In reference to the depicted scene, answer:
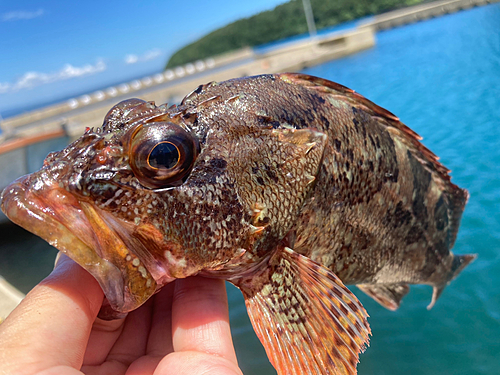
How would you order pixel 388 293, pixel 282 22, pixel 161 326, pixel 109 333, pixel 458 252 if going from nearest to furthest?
pixel 109 333, pixel 161 326, pixel 388 293, pixel 458 252, pixel 282 22

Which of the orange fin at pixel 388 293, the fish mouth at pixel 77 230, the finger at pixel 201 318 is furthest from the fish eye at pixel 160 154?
the orange fin at pixel 388 293

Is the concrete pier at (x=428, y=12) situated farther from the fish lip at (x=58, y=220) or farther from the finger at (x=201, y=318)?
the fish lip at (x=58, y=220)

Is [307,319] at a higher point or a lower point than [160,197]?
lower

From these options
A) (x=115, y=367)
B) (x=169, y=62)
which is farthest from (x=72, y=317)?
(x=169, y=62)

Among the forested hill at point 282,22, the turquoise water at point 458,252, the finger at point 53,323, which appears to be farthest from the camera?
the forested hill at point 282,22

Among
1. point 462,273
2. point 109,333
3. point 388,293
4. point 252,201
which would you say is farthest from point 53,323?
point 462,273

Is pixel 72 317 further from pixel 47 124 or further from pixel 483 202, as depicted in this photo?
pixel 47 124

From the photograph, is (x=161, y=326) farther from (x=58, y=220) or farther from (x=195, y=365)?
(x=58, y=220)
